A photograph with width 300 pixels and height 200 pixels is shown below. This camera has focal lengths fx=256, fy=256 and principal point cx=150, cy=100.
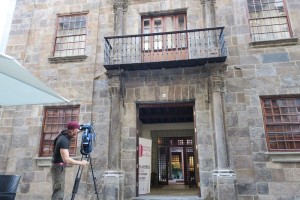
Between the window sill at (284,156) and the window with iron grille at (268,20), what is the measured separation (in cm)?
356

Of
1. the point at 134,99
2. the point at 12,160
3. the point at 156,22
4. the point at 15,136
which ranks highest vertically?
the point at 156,22

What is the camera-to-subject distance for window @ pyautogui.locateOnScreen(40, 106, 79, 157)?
826 cm

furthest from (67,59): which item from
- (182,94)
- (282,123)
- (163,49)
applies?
(282,123)

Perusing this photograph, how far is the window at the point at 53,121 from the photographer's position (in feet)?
27.1

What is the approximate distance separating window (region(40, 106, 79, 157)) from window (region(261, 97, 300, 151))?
584cm

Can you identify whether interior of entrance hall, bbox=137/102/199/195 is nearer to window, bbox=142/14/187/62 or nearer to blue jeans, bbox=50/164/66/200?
window, bbox=142/14/187/62

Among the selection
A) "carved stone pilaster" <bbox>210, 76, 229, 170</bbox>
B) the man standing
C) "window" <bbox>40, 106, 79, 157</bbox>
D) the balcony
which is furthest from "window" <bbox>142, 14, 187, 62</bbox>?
the man standing

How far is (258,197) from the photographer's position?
22.3 feet

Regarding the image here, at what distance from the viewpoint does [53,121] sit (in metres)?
8.45

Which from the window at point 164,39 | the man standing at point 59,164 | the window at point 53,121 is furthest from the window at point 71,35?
the man standing at point 59,164

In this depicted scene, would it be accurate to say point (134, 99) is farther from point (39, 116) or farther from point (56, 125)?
point (39, 116)

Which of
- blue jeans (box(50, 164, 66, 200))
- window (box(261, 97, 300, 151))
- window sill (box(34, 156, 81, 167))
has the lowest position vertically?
blue jeans (box(50, 164, 66, 200))

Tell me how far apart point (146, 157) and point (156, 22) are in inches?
186

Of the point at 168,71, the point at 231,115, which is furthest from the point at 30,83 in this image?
the point at 231,115
